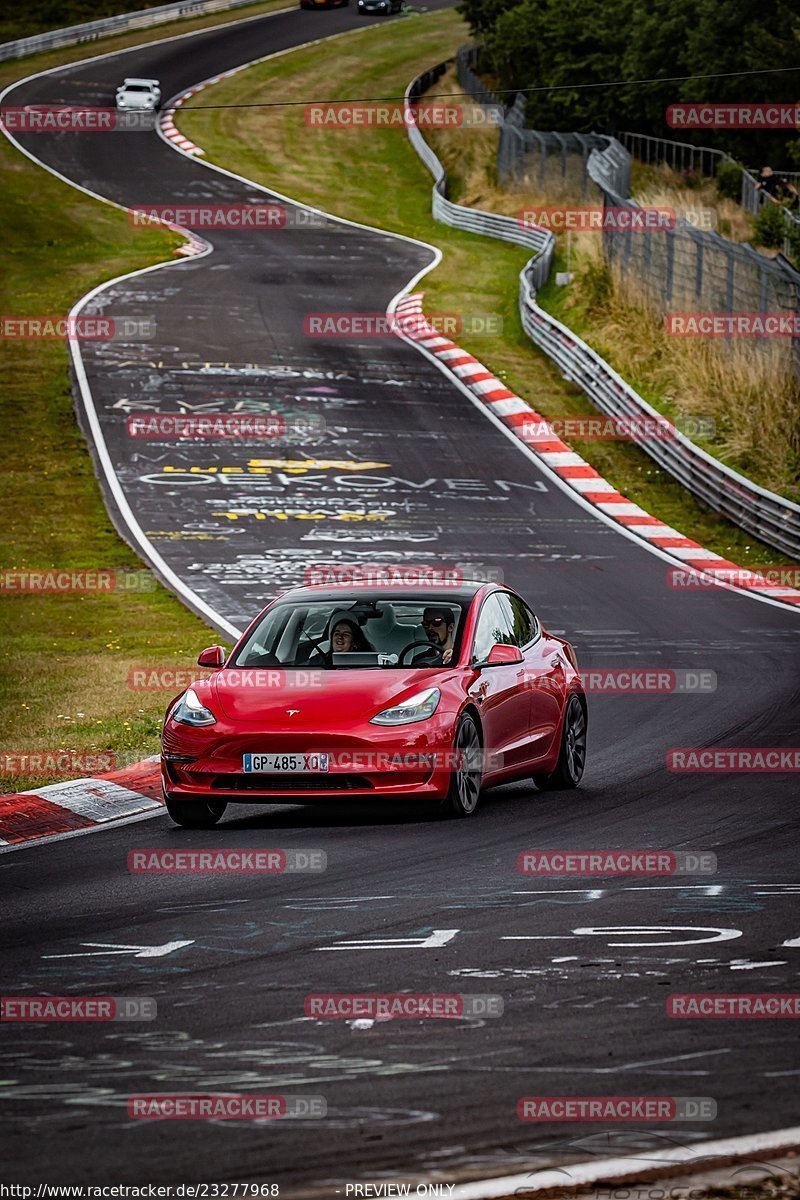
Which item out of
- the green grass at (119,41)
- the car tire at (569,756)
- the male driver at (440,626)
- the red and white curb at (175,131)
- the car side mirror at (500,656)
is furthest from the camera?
the green grass at (119,41)

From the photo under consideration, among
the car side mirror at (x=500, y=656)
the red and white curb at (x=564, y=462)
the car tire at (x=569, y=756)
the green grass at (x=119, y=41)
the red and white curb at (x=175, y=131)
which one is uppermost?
the green grass at (x=119, y=41)

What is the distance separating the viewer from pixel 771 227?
38.6 meters

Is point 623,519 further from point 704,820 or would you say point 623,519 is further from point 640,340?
point 704,820

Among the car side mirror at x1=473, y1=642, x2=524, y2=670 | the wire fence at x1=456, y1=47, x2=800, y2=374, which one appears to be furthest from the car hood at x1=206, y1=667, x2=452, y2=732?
the wire fence at x1=456, y1=47, x2=800, y2=374

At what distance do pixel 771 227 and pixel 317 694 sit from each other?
2910cm

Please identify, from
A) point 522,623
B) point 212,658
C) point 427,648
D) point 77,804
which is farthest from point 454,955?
point 522,623

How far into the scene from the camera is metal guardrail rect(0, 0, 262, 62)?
8419 centimetres

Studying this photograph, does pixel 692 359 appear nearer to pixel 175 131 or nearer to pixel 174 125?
pixel 175 131

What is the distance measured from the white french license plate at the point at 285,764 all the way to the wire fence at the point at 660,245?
1853 centimetres

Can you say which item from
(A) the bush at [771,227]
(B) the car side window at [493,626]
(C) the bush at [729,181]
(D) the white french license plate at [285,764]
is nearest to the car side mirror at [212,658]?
(D) the white french license plate at [285,764]

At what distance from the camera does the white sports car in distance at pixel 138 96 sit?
72.2 meters

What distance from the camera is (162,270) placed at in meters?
47.9

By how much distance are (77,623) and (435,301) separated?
24.9 metres

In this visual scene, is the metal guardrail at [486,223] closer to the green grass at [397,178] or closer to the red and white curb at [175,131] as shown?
the green grass at [397,178]
